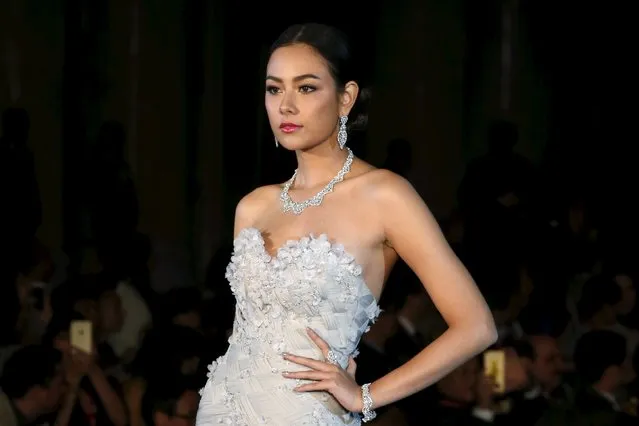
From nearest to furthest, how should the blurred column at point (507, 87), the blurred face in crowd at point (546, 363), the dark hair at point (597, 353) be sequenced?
the dark hair at point (597, 353) < the blurred face in crowd at point (546, 363) < the blurred column at point (507, 87)

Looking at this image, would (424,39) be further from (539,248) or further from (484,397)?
(484,397)

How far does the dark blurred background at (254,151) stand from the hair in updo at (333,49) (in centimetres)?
199

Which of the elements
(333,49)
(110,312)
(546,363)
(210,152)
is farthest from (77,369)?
(333,49)

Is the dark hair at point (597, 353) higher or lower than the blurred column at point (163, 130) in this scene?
lower

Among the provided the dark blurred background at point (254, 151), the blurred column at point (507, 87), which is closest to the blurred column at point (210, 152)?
the dark blurred background at point (254, 151)

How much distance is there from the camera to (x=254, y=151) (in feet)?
16.4

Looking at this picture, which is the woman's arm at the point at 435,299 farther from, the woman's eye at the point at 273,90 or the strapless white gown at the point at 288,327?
the woman's eye at the point at 273,90

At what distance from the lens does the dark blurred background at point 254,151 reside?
4805 millimetres

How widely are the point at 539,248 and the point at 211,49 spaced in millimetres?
1622

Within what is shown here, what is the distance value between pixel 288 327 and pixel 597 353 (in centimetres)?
218

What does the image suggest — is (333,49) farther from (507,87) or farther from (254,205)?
(507,87)

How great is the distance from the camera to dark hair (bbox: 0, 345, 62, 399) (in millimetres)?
4320

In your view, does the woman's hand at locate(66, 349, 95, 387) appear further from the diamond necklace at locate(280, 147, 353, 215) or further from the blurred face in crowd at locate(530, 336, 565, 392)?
the diamond necklace at locate(280, 147, 353, 215)

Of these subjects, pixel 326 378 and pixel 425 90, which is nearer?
pixel 326 378
